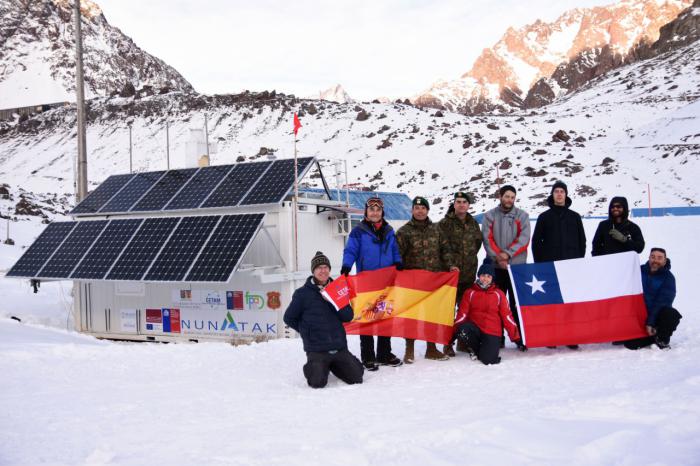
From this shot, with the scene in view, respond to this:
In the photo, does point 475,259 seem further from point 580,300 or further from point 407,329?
point 580,300

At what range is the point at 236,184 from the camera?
15.9 m

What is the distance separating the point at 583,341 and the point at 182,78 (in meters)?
195

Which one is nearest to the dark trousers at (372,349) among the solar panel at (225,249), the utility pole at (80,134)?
the solar panel at (225,249)

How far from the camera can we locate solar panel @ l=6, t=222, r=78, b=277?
15789 millimetres

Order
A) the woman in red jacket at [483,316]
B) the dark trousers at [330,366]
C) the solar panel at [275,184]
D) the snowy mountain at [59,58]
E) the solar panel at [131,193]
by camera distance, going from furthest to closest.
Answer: the snowy mountain at [59,58] → the solar panel at [131,193] → the solar panel at [275,184] → the woman in red jacket at [483,316] → the dark trousers at [330,366]

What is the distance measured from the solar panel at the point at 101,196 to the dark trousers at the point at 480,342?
13.5m

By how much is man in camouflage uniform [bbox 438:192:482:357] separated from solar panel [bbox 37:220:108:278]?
11052 mm

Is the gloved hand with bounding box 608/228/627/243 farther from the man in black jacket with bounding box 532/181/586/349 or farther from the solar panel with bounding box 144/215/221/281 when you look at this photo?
the solar panel with bounding box 144/215/221/281

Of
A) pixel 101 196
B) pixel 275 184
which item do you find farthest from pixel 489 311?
pixel 101 196

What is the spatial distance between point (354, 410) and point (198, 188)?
12.1 meters

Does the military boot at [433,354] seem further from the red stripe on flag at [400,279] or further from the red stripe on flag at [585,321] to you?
the red stripe on flag at [585,321]

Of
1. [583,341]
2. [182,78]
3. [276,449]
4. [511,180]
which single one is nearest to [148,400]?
[276,449]

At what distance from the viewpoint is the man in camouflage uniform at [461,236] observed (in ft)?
26.1

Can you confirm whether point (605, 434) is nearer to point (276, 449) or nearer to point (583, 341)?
point (276, 449)
